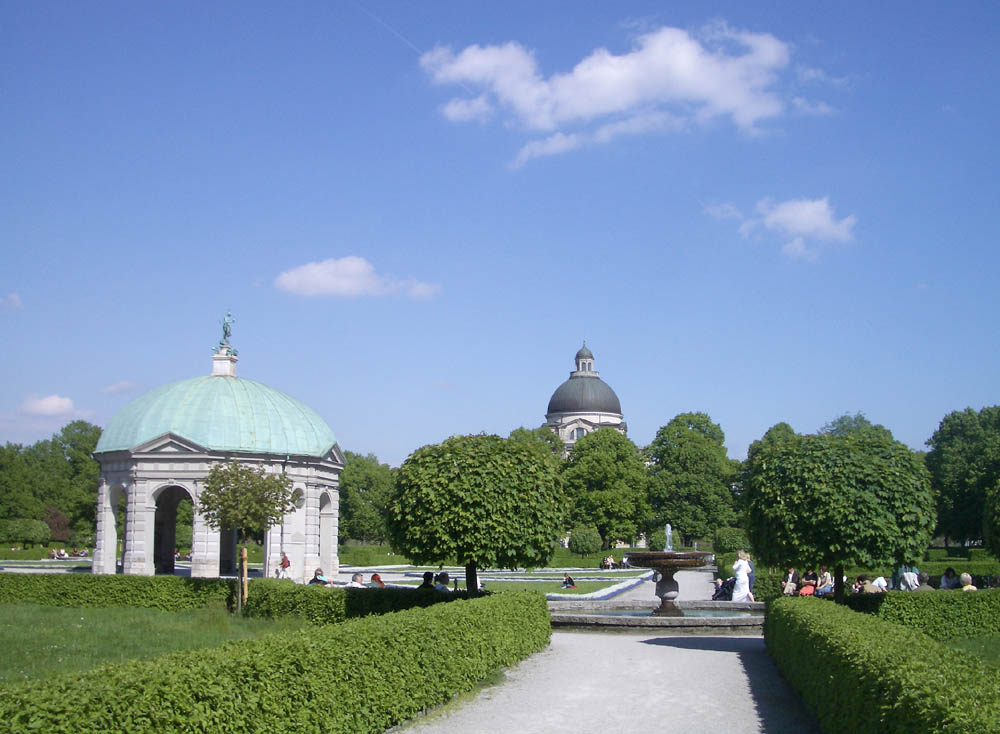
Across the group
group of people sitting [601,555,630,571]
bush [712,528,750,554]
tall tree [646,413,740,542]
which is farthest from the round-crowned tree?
tall tree [646,413,740,542]

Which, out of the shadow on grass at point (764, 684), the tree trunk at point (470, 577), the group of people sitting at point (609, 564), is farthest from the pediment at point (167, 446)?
the group of people sitting at point (609, 564)

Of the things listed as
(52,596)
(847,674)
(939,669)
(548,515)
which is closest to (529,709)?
(847,674)

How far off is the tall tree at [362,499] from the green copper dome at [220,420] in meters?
41.4

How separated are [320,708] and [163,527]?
3526 centimetres

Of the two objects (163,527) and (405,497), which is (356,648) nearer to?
(405,497)

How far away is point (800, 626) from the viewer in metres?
12.3

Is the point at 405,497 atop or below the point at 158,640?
atop

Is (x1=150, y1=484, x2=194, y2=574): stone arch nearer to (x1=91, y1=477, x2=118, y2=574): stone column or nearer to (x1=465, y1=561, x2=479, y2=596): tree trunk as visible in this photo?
(x1=91, y1=477, x2=118, y2=574): stone column

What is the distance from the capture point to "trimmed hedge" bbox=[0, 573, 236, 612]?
78.9 ft

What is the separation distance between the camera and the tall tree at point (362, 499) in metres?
83.7

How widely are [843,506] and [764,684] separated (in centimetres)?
365

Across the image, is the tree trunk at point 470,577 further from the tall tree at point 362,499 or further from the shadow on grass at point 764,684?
the tall tree at point 362,499

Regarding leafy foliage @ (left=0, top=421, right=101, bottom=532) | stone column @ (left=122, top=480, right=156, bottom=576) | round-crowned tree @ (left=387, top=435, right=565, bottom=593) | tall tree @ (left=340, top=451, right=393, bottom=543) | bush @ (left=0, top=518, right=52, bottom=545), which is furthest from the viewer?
tall tree @ (left=340, top=451, right=393, bottom=543)

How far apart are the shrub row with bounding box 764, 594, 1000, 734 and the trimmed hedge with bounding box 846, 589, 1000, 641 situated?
345 cm
